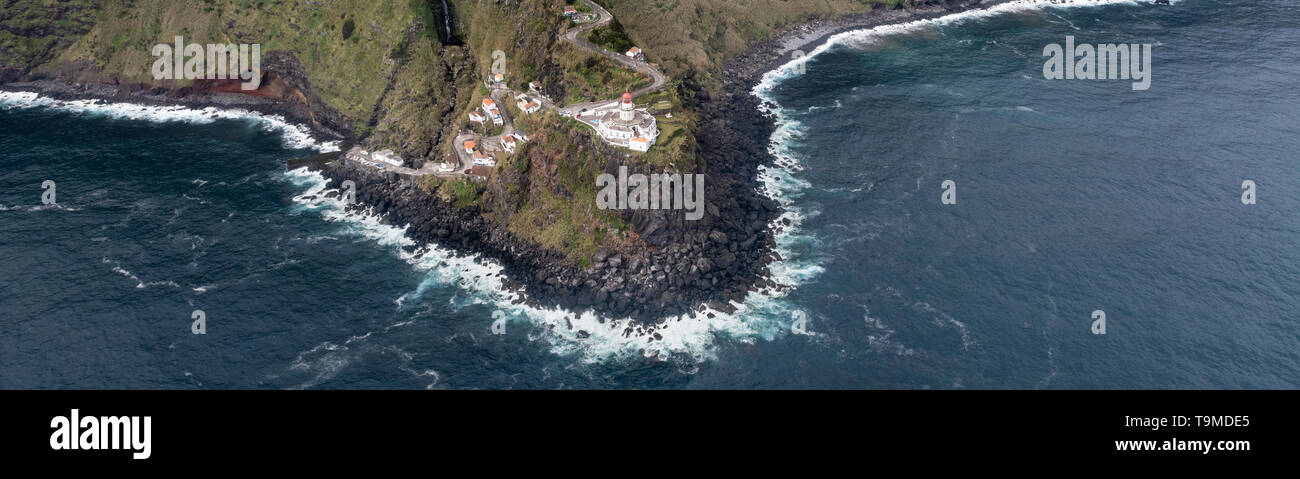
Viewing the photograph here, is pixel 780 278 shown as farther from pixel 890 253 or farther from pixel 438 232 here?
pixel 438 232

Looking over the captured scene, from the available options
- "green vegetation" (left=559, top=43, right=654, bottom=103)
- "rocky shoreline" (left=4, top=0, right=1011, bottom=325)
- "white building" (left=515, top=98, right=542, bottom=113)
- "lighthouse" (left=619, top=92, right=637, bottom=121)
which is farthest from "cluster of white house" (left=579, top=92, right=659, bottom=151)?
"white building" (left=515, top=98, right=542, bottom=113)

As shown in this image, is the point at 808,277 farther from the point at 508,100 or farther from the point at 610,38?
the point at 508,100

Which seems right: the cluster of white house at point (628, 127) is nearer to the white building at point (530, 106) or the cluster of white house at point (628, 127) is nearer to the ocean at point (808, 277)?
the white building at point (530, 106)

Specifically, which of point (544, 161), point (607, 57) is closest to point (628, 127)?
point (544, 161)

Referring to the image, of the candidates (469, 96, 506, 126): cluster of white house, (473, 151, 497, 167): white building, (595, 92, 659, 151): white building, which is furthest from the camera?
(469, 96, 506, 126): cluster of white house

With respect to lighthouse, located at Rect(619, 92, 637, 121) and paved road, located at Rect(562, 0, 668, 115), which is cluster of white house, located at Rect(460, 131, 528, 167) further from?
lighthouse, located at Rect(619, 92, 637, 121)

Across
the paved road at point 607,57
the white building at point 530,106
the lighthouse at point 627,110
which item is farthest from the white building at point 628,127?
the white building at point 530,106
